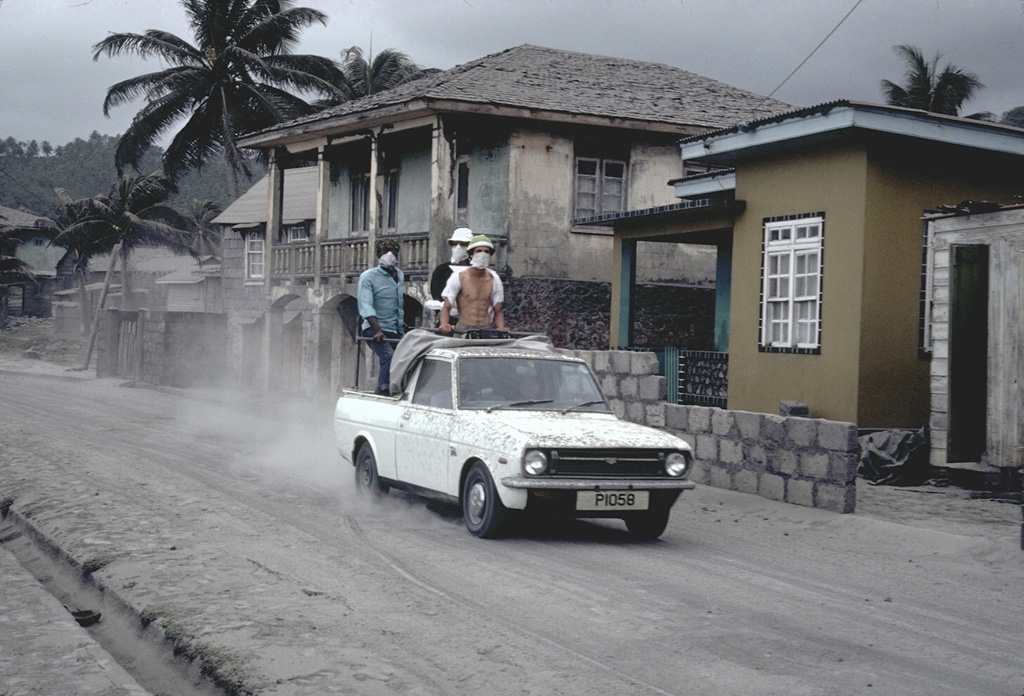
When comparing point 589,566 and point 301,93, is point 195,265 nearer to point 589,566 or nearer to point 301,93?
point 301,93

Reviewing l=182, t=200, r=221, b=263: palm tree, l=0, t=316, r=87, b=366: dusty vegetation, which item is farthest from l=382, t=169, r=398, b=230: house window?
l=182, t=200, r=221, b=263: palm tree

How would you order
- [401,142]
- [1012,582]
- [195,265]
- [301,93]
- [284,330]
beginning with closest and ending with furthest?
[1012,582], [401,142], [284,330], [301,93], [195,265]

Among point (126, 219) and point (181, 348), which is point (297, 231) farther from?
point (126, 219)

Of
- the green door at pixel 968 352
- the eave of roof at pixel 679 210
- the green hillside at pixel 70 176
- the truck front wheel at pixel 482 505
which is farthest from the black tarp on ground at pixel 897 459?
the green hillside at pixel 70 176

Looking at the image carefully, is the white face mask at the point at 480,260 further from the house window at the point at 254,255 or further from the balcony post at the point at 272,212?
the house window at the point at 254,255

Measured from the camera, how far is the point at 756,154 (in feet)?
56.6

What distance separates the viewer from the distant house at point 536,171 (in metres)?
23.6

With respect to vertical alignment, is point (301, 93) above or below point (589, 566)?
above

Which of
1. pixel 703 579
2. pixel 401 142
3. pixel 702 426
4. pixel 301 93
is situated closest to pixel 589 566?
pixel 703 579

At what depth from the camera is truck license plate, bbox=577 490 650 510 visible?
886 centimetres

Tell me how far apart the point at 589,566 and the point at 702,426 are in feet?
18.6

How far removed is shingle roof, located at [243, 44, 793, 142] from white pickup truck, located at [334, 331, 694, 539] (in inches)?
494

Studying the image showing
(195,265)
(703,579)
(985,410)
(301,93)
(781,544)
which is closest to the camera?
(703,579)

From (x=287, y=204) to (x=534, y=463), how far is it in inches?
1275
